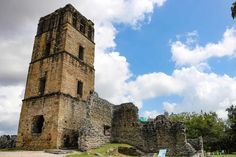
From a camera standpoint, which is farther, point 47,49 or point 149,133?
point 47,49

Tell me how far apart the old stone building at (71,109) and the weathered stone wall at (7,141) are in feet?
10.0

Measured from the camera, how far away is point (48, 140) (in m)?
18.9

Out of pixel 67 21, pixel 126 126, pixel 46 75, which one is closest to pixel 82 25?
pixel 67 21

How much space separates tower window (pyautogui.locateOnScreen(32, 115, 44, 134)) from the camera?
2084cm

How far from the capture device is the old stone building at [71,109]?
19.2 m

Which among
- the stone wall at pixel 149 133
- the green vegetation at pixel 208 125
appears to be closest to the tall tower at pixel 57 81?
the stone wall at pixel 149 133

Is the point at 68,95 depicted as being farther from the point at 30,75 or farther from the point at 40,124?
the point at 30,75

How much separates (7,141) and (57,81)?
28.7 feet

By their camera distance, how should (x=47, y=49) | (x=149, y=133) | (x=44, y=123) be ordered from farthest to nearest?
(x=47, y=49)
(x=149, y=133)
(x=44, y=123)

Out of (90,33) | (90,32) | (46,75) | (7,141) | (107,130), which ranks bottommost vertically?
(7,141)

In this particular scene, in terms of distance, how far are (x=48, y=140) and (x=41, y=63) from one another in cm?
749

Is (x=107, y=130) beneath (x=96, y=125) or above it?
beneath

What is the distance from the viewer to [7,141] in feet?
79.2

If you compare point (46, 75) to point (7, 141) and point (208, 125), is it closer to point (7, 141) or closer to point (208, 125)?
point (7, 141)
